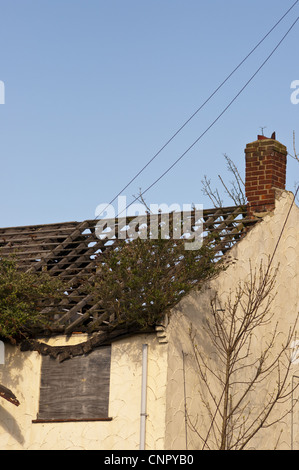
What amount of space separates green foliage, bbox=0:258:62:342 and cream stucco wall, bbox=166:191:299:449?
9.27 ft

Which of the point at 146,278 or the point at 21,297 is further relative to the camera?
the point at 21,297

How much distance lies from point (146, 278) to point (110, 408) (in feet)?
8.57

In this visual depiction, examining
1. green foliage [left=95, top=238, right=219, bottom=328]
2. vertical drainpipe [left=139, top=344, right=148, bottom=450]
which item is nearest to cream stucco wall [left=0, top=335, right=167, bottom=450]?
vertical drainpipe [left=139, top=344, right=148, bottom=450]

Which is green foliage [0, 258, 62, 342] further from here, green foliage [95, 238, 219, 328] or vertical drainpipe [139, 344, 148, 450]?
vertical drainpipe [139, 344, 148, 450]

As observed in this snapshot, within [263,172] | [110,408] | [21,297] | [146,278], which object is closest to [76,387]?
[110,408]

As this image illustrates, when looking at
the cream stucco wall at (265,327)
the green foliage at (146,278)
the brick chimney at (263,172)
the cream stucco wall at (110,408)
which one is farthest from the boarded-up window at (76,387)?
the brick chimney at (263,172)

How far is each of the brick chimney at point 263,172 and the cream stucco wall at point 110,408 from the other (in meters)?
4.86

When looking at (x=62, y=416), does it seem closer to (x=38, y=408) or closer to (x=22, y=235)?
(x=38, y=408)

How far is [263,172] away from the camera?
65.1ft

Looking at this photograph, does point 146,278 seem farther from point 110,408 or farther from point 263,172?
point 263,172

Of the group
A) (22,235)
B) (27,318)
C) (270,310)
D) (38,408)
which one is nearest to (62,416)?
(38,408)

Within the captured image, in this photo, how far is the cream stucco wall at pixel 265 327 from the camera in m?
15.8
